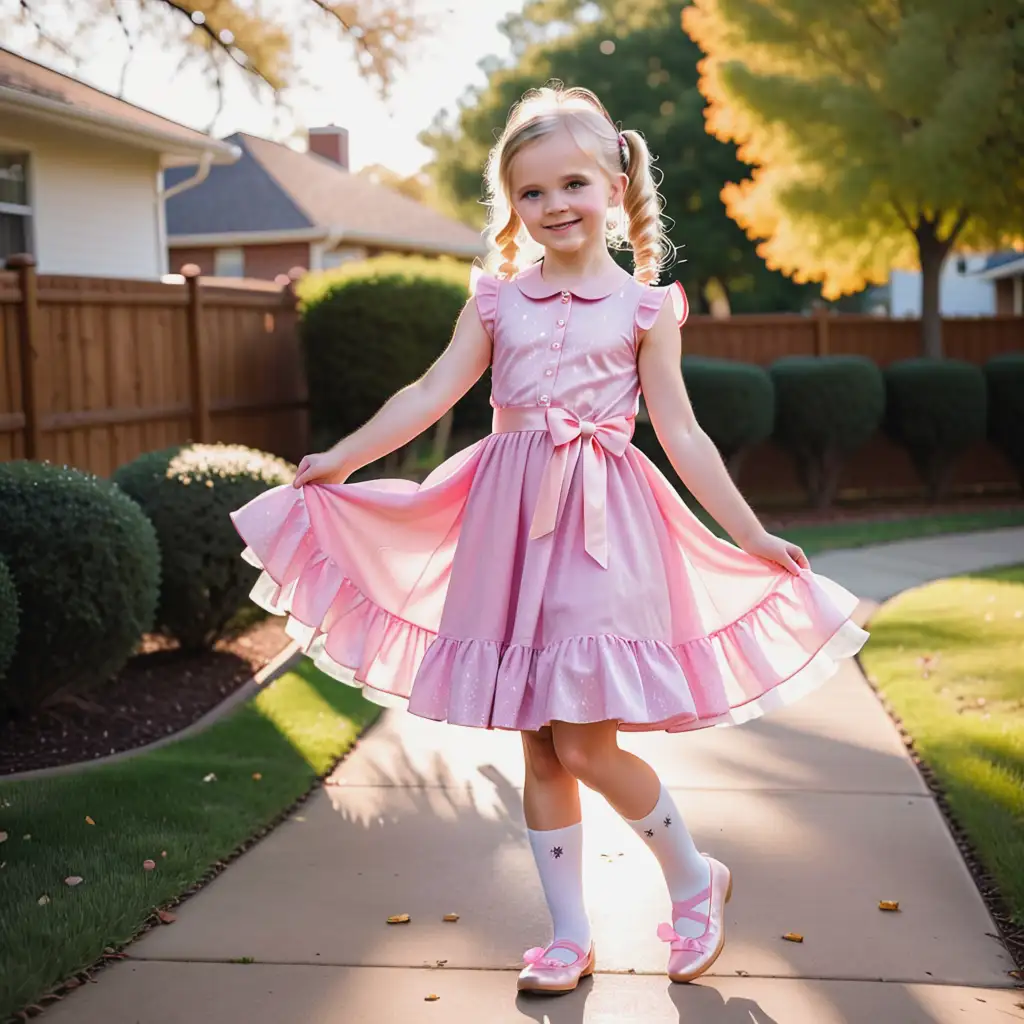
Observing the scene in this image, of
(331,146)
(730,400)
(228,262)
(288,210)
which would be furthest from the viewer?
(331,146)

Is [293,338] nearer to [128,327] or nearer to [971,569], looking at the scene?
[128,327]

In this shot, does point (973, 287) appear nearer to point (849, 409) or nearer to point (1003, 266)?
point (1003, 266)

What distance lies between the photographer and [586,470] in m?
3.22

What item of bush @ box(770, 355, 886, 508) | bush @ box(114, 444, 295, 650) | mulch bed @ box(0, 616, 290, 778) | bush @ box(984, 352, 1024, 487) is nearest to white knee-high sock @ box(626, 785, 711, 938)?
mulch bed @ box(0, 616, 290, 778)

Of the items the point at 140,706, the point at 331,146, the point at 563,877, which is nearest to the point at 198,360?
the point at 140,706

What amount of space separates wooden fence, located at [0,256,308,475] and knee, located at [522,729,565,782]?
588cm

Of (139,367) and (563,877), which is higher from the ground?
(139,367)

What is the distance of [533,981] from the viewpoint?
10.4 feet

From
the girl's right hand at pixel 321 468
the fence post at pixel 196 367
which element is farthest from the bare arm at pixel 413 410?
the fence post at pixel 196 367

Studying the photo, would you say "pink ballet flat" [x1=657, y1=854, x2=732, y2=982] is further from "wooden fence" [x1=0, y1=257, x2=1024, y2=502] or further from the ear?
"wooden fence" [x1=0, y1=257, x2=1024, y2=502]

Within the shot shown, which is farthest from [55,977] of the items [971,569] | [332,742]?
[971,569]

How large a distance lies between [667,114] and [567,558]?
109ft

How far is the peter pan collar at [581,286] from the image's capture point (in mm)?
3338

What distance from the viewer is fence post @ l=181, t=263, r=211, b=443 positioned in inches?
426
